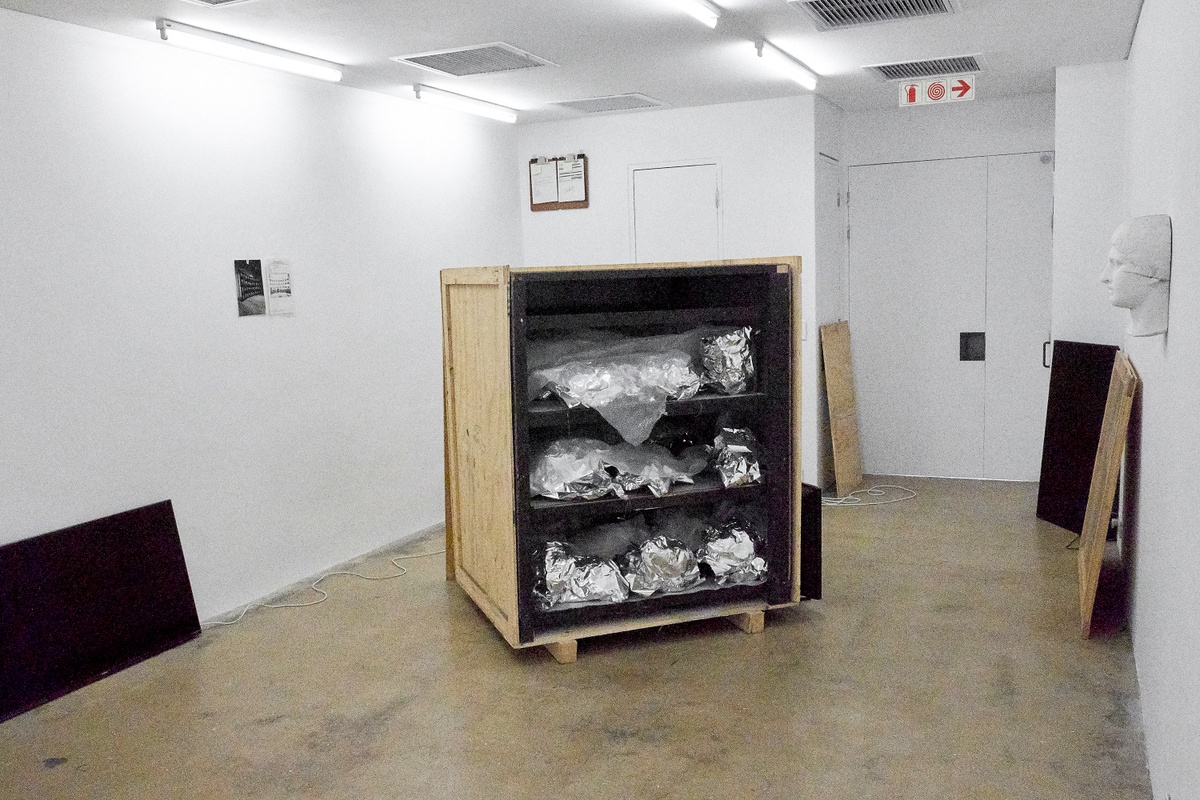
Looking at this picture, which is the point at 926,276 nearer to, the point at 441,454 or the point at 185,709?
the point at 441,454

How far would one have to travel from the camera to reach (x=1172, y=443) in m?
2.56

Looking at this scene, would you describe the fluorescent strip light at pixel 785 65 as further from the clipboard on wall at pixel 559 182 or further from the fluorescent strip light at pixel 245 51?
the fluorescent strip light at pixel 245 51

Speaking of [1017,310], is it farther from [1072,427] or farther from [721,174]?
[721,174]

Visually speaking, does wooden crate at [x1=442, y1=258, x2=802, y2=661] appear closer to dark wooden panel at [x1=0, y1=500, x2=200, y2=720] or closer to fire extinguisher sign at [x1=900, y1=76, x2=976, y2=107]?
dark wooden panel at [x1=0, y1=500, x2=200, y2=720]

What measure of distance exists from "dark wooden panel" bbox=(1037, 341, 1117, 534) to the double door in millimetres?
1035

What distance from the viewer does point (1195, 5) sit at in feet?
7.22

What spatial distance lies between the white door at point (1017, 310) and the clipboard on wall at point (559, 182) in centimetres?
293

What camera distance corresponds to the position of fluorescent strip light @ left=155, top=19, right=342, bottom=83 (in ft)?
13.7

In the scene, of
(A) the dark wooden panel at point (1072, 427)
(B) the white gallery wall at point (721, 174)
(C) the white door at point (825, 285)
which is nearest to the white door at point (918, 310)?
(C) the white door at point (825, 285)

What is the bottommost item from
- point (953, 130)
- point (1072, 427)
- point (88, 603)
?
point (88, 603)

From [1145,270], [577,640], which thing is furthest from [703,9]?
[577,640]

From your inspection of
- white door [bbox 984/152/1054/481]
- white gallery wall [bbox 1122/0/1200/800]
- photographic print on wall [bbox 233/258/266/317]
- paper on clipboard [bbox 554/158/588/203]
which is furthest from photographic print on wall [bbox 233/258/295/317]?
white door [bbox 984/152/1054/481]

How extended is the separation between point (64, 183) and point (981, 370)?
19.5ft

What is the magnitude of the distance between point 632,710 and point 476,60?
3.37 meters
